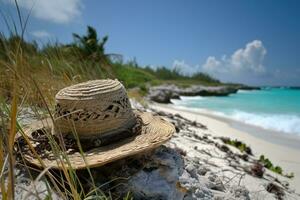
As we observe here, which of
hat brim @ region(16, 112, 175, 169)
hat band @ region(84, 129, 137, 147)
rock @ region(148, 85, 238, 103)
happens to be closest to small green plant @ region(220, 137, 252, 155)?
hat brim @ region(16, 112, 175, 169)

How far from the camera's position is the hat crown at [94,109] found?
6.08 feet

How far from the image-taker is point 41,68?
12.3ft

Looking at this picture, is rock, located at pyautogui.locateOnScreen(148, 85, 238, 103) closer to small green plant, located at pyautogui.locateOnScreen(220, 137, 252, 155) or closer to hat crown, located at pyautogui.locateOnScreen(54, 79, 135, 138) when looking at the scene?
small green plant, located at pyautogui.locateOnScreen(220, 137, 252, 155)

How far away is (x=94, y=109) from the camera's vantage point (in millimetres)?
1854

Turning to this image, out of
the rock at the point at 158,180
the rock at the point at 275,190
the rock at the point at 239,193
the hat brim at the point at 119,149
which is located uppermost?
the hat brim at the point at 119,149

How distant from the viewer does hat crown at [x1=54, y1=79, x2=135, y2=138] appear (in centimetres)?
185

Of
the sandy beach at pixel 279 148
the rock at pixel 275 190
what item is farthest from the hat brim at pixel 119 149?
the sandy beach at pixel 279 148

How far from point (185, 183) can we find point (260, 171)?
1708 mm

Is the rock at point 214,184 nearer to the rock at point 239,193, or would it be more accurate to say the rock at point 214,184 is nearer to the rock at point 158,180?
the rock at point 239,193

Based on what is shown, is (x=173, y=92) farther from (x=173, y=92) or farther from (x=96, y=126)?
(x=96, y=126)

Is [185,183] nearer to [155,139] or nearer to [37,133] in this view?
[155,139]

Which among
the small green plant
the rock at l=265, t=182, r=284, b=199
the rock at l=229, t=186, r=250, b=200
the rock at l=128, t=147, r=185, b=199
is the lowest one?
the small green plant

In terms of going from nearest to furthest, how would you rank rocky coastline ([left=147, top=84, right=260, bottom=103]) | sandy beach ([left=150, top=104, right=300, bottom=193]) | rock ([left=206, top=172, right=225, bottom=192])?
rock ([left=206, top=172, right=225, bottom=192]) < sandy beach ([left=150, top=104, right=300, bottom=193]) < rocky coastline ([left=147, top=84, right=260, bottom=103])

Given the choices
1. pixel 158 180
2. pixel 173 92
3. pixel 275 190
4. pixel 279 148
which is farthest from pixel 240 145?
pixel 173 92
